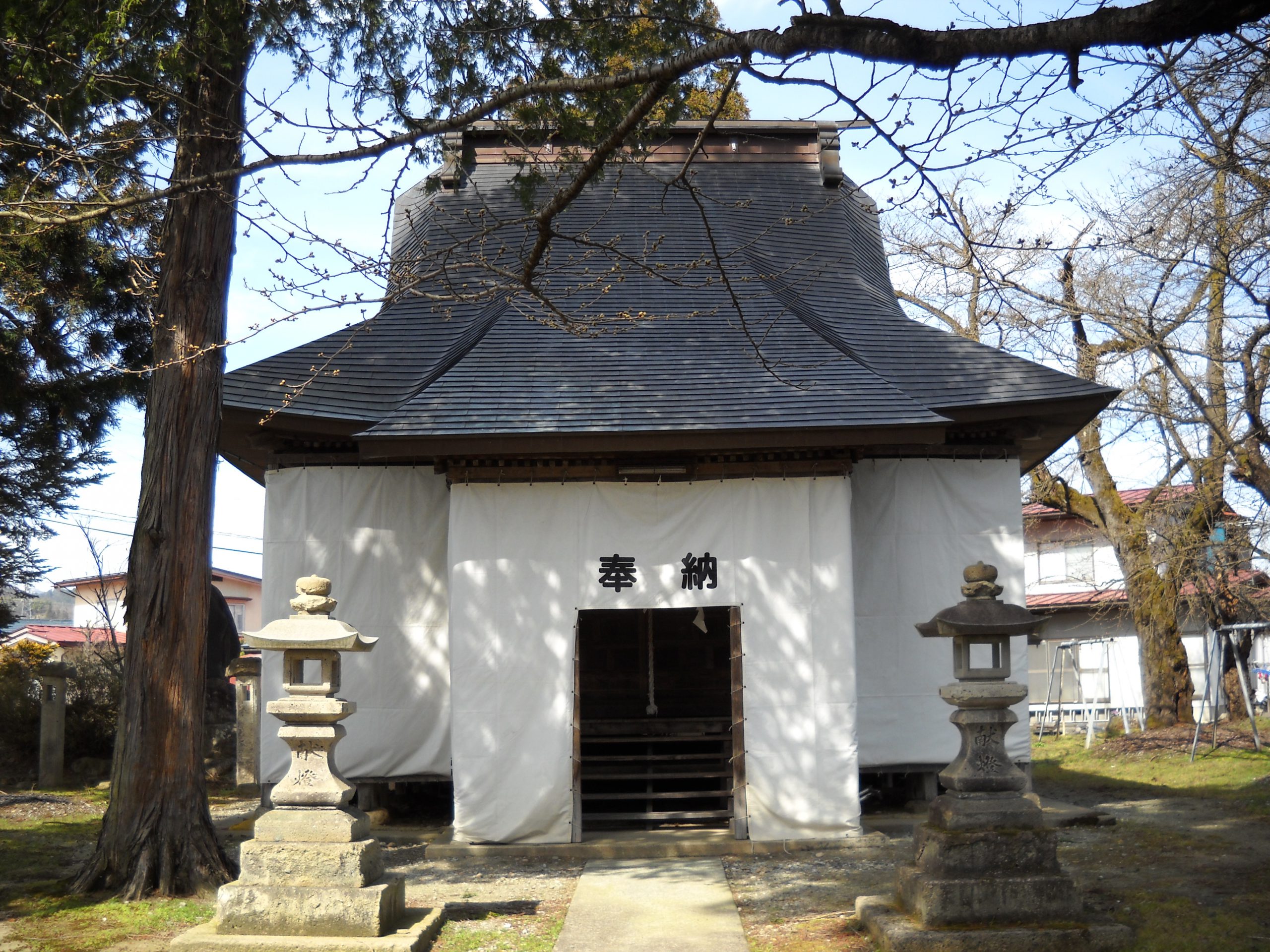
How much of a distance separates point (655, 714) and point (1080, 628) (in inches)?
747

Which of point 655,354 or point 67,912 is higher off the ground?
point 655,354

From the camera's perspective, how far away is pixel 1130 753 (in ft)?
51.7

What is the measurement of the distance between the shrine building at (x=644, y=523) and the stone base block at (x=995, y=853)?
3.22m

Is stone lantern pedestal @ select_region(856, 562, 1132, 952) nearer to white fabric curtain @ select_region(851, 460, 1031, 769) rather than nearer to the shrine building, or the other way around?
the shrine building

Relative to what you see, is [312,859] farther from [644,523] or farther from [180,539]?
[644,523]

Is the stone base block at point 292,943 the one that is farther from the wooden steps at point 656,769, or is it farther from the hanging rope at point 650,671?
the hanging rope at point 650,671

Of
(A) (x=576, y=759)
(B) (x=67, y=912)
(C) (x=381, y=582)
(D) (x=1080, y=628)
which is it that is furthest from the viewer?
(D) (x=1080, y=628)

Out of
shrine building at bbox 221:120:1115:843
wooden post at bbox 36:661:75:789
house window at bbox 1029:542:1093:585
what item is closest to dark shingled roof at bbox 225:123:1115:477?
shrine building at bbox 221:120:1115:843

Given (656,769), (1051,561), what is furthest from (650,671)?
(1051,561)

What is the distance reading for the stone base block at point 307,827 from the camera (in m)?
6.59

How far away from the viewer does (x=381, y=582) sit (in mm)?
10969

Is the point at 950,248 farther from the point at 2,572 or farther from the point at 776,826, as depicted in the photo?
the point at 2,572

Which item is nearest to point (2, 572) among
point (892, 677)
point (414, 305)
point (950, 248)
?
point (414, 305)

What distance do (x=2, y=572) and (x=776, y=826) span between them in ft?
38.6
